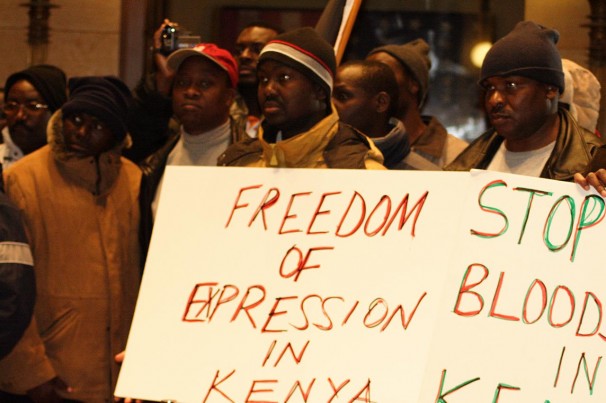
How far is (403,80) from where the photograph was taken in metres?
4.71

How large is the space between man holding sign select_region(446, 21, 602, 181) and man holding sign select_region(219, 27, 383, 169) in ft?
1.25

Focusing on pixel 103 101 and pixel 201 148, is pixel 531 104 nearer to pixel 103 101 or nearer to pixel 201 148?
pixel 201 148

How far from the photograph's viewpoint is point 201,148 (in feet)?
13.8

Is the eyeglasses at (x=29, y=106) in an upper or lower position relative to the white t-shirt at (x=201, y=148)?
upper

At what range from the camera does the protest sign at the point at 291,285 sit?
8.38ft

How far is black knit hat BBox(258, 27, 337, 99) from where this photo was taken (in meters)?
3.27

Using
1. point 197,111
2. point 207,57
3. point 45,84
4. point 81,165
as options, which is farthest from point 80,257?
point 45,84

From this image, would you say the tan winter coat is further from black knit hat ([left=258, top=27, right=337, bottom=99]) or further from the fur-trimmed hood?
black knit hat ([left=258, top=27, right=337, bottom=99])

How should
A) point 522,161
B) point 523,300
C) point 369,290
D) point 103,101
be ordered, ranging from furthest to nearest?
point 103,101 < point 522,161 < point 369,290 < point 523,300

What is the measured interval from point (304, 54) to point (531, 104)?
2.15 ft

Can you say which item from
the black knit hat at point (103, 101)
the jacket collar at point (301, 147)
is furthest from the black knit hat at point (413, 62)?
the jacket collar at point (301, 147)

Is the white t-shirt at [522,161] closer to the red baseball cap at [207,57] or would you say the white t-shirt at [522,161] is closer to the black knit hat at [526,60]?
the black knit hat at [526,60]

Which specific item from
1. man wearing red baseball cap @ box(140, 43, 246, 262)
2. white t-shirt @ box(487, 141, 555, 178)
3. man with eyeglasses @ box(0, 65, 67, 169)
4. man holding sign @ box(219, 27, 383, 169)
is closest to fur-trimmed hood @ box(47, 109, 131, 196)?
man wearing red baseball cap @ box(140, 43, 246, 262)

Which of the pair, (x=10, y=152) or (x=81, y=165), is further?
(x=10, y=152)
